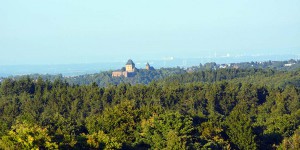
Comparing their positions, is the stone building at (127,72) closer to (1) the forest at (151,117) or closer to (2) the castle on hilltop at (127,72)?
(2) the castle on hilltop at (127,72)

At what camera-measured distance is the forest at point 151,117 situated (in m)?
24.4

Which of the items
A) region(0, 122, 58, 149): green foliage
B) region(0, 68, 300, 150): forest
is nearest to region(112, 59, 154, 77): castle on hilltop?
region(0, 68, 300, 150): forest

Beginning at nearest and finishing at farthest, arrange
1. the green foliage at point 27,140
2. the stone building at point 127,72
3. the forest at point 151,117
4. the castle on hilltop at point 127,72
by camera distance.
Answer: the green foliage at point 27,140
the forest at point 151,117
the stone building at point 127,72
the castle on hilltop at point 127,72

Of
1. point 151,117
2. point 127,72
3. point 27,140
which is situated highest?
point 27,140

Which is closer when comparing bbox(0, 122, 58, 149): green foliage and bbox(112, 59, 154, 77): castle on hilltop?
bbox(0, 122, 58, 149): green foliage

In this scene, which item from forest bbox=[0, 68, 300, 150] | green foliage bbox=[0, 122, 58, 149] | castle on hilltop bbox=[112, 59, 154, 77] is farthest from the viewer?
castle on hilltop bbox=[112, 59, 154, 77]

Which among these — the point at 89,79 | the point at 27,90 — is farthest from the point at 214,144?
the point at 89,79

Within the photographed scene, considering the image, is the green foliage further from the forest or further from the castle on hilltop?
the castle on hilltop

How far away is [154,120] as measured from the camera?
29922 mm

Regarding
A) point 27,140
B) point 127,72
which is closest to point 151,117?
point 27,140

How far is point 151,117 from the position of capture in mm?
31812

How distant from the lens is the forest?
80.0 feet

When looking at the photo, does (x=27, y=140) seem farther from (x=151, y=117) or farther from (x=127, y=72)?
(x=127, y=72)

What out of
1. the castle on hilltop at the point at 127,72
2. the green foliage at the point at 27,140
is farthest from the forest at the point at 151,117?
the castle on hilltop at the point at 127,72
